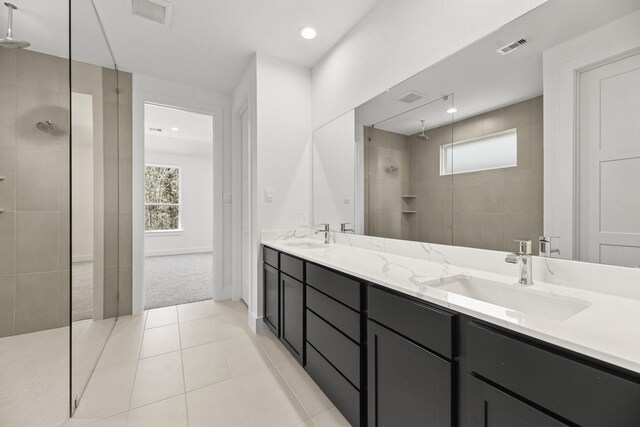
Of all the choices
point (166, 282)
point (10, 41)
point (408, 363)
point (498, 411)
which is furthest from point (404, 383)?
point (166, 282)

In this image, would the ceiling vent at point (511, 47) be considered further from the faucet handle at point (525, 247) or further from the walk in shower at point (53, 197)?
the walk in shower at point (53, 197)

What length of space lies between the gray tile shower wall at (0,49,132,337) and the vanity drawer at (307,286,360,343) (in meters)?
1.76

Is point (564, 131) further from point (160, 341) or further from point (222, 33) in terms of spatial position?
point (160, 341)

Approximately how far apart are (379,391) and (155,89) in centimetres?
364

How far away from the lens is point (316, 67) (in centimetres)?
278

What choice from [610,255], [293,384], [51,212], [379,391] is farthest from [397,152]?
[51,212]

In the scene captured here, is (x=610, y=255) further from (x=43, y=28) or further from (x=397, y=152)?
(x=43, y=28)

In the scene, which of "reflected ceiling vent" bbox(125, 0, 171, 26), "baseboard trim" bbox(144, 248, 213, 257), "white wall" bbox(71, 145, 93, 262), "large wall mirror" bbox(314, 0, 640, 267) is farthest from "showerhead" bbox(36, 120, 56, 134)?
"baseboard trim" bbox(144, 248, 213, 257)

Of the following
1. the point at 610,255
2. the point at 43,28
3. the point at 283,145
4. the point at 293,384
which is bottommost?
the point at 293,384

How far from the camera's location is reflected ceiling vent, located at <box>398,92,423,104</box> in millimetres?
1737

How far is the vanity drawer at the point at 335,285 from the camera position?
1335 mm

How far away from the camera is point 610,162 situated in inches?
38.7

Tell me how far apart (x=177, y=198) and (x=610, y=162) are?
7700 millimetres

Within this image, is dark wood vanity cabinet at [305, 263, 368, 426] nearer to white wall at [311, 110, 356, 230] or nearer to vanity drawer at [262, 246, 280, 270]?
vanity drawer at [262, 246, 280, 270]
